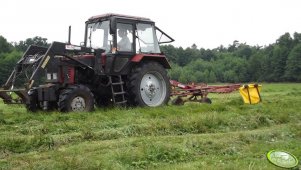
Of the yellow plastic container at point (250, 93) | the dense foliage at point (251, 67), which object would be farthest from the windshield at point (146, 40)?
the dense foliage at point (251, 67)

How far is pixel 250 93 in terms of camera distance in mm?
14891

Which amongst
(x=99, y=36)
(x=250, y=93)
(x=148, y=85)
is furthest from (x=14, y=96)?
(x=250, y=93)

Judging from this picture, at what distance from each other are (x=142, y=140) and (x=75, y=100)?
414cm

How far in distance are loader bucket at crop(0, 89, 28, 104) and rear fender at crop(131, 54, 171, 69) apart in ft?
10.8

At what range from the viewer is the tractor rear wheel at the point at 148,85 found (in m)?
13.0

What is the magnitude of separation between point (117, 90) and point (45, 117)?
11.3 feet

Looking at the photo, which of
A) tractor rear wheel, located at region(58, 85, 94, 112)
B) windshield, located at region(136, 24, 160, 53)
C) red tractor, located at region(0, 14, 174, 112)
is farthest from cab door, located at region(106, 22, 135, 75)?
tractor rear wheel, located at region(58, 85, 94, 112)

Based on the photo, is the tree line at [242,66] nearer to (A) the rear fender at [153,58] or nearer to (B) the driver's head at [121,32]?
(A) the rear fender at [153,58]

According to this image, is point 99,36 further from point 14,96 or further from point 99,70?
point 14,96

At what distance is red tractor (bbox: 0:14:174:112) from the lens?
37.3 ft

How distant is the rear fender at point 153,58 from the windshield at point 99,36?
843mm

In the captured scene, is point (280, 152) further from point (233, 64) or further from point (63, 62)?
point (233, 64)

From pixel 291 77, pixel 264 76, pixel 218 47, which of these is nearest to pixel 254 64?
pixel 264 76

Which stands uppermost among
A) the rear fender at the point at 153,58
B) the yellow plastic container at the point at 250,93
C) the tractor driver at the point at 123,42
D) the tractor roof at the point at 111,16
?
the tractor roof at the point at 111,16
